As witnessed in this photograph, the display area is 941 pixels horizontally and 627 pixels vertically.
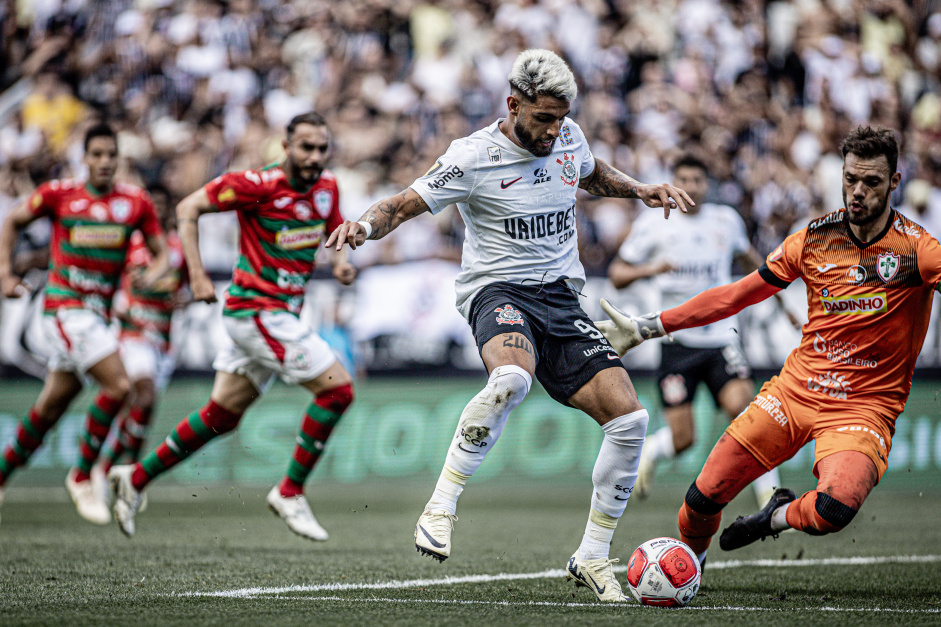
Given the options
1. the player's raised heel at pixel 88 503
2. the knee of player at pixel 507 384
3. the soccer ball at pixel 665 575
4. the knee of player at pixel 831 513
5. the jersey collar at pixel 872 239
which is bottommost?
the player's raised heel at pixel 88 503

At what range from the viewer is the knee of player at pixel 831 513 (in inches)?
185

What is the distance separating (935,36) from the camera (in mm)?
16141

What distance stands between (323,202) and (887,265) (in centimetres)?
385

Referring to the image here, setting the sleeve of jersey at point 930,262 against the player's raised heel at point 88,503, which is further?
the player's raised heel at point 88,503

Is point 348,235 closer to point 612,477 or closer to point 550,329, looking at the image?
point 550,329

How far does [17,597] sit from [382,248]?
26.6ft

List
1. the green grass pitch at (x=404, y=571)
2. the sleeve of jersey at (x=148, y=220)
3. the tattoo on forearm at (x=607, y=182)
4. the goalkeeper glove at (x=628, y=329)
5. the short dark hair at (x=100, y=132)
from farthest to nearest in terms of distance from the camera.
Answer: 1. the sleeve of jersey at (x=148, y=220)
2. the short dark hair at (x=100, y=132)
3. the tattoo on forearm at (x=607, y=182)
4. the goalkeeper glove at (x=628, y=329)
5. the green grass pitch at (x=404, y=571)

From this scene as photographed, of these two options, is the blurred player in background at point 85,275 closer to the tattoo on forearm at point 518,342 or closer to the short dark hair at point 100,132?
the short dark hair at point 100,132

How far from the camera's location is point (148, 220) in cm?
907

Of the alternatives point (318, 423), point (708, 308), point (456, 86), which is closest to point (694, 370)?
point (318, 423)

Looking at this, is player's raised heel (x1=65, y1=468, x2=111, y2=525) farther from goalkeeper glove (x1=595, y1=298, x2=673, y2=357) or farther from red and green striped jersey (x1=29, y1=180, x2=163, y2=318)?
goalkeeper glove (x1=595, y1=298, x2=673, y2=357)

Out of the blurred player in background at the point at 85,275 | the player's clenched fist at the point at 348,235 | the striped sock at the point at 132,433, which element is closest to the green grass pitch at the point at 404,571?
the striped sock at the point at 132,433

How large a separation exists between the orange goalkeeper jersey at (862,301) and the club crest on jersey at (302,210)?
331cm

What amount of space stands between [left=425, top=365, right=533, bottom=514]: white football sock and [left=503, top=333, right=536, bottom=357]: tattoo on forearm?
0.14 meters
